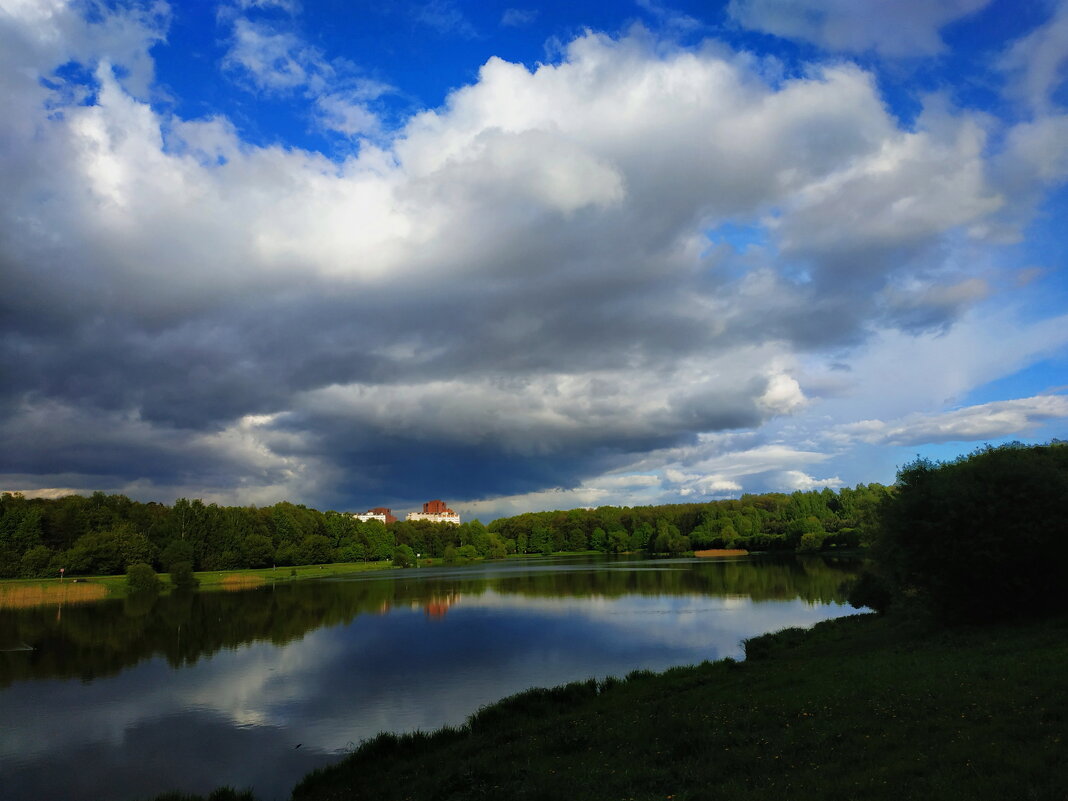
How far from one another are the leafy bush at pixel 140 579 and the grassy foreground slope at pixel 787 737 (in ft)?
258

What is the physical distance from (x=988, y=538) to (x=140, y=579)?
3600 inches

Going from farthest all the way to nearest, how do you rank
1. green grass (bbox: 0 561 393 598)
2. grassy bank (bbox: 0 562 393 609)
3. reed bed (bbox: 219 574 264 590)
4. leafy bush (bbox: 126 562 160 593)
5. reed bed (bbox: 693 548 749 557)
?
reed bed (bbox: 693 548 749 557)
reed bed (bbox: 219 574 264 590)
leafy bush (bbox: 126 562 160 593)
green grass (bbox: 0 561 393 598)
grassy bank (bbox: 0 562 393 609)

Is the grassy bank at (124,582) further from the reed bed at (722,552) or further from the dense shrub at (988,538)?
the dense shrub at (988,538)

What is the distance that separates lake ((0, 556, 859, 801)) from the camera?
67.8ft

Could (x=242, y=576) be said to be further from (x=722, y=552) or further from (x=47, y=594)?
(x=722, y=552)

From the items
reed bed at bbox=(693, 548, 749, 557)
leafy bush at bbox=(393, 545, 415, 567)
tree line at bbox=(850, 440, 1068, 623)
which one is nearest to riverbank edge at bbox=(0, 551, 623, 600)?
leafy bush at bbox=(393, 545, 415, 567)

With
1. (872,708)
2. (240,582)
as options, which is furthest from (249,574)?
(872,708)

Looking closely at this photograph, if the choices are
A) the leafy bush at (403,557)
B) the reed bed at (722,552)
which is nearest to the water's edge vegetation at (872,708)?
the reed bed at (722,552)

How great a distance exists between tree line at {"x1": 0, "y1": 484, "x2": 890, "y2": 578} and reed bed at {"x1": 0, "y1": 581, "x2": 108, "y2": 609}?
1064 cm

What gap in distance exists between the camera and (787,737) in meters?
12.2

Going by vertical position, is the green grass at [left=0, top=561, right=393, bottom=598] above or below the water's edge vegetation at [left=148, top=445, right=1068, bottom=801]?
below

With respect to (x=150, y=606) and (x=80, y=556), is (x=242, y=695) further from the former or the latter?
(x=80, y=556)

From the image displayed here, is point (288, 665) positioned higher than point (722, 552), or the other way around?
point (288, 665)

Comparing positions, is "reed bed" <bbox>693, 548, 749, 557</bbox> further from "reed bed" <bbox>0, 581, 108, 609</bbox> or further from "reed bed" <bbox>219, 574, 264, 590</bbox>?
"reed bed" <bbox>0, 581, 108, 609</bbox>
